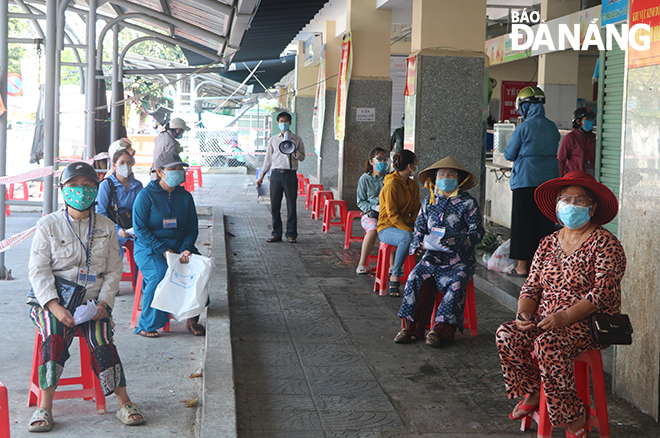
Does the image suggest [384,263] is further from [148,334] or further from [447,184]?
[148,334]

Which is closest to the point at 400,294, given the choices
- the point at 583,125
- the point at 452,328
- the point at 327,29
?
the point at 452,328

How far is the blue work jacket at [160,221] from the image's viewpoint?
526cm

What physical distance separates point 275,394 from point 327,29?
1174cm

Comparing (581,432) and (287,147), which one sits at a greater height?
(287,147)

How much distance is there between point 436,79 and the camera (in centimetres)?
870

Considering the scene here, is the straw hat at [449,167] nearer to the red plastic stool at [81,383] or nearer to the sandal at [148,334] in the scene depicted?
the sandal at [148,334]

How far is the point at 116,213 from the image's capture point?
6297 millimetres

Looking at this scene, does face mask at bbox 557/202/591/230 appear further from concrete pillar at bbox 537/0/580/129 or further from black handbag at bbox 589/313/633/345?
concrete pillar at bbox 537/0/580/129

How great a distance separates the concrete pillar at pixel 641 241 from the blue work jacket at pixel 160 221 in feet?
10.2

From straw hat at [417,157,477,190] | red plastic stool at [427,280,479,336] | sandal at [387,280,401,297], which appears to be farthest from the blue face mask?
sandal at [387,280,401,297]

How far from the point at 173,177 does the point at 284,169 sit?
4528mm

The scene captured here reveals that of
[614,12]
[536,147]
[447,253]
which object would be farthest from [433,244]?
[614,12]

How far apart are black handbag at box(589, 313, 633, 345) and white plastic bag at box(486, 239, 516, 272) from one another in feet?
12.6

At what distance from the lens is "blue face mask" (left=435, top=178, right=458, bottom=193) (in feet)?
17.6
